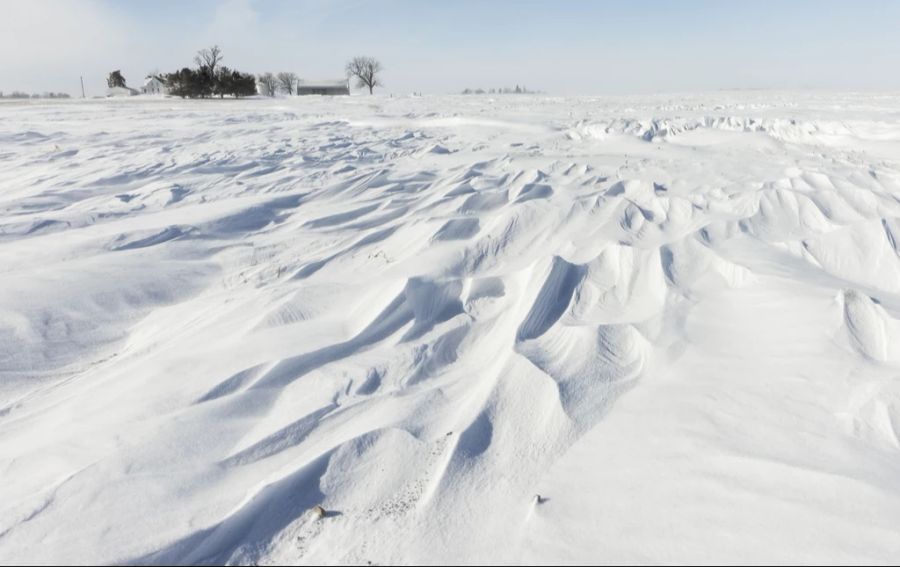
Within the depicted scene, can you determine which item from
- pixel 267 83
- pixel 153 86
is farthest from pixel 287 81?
pixel 153 86

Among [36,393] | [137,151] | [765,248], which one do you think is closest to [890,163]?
[765,248]

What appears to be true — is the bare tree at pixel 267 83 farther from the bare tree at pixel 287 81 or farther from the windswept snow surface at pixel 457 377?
the windswept snow surface at pixel 457 377

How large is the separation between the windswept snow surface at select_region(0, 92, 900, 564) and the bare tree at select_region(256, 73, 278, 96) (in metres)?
40.5

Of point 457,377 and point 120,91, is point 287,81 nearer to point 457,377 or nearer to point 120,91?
point 120,91

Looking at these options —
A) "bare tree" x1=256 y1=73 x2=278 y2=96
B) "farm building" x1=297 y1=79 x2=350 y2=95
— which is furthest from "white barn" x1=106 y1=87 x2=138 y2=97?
"farm building" x1=297 y1=79 x2=350 y2=95

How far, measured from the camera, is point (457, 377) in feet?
5.50

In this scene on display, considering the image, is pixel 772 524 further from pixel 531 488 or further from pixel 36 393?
pixel 36 393

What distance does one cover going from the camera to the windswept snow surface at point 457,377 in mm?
1089

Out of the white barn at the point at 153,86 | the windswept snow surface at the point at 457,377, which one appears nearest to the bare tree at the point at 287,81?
the white barn at the point at 153,86

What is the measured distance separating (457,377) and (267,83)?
147 ft

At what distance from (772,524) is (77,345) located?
2.37 m

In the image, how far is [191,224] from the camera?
3.24 m

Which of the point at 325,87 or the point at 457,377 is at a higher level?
the point at 325,87

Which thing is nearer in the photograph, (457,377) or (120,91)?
(457,377)
